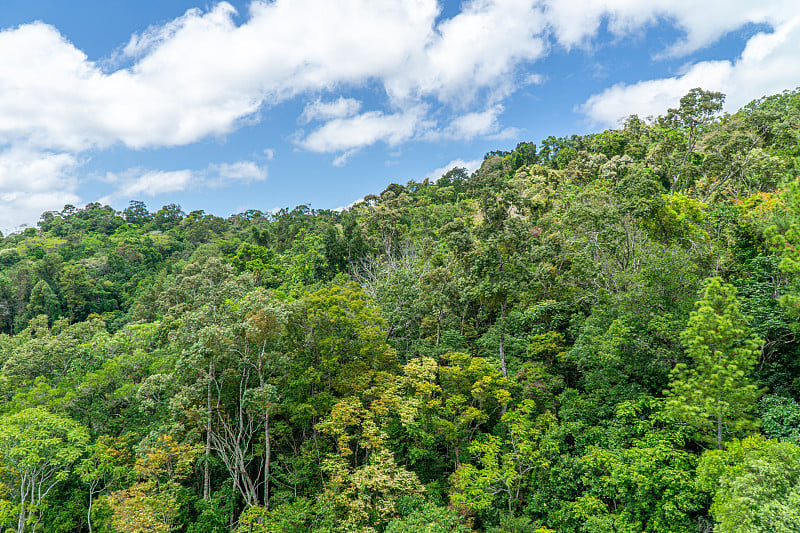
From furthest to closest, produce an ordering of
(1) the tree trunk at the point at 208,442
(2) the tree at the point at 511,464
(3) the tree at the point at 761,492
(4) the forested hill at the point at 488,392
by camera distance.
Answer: (1) the tree trunk at the point at 208,442 → (2) the tree at the point at 511,464 → (4) the forested hill at the point at 488,392 → (3) the tree at the point at 761,492

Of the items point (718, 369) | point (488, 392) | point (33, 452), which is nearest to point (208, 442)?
point (33, 452)

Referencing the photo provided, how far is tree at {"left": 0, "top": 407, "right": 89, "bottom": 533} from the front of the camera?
14812 mm

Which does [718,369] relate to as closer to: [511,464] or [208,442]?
[511,464]

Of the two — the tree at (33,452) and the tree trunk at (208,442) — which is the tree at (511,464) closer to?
the tree trunk at (208,442)

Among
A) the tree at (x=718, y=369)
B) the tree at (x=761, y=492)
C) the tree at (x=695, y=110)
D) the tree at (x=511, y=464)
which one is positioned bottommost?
the tree at (x=511, y=464)

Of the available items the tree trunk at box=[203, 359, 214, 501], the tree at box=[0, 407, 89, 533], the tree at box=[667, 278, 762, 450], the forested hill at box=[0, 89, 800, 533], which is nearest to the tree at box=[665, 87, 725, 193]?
the forested hill at box=[0, 89, 800, 533]

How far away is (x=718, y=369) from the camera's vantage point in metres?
9.39

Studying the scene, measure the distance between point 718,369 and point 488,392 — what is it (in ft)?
25.0

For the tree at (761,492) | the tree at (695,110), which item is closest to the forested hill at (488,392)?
the tree at (761,492)

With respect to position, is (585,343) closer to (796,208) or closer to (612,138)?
(796,208)

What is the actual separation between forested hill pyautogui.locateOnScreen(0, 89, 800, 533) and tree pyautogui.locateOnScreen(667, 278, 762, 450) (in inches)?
2.6

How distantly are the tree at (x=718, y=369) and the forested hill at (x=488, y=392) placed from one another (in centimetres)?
7

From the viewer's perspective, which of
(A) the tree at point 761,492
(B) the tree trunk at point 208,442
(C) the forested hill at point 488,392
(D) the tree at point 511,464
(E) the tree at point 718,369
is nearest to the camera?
(A) the tree at point 761,492

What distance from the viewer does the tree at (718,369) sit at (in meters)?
9.34
